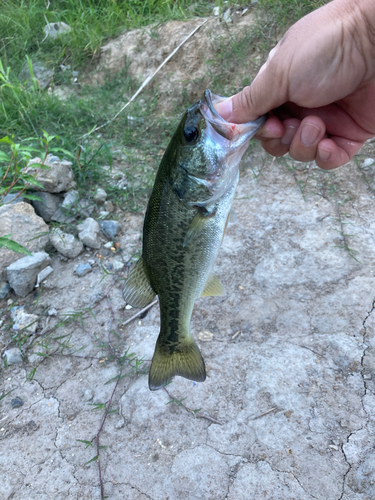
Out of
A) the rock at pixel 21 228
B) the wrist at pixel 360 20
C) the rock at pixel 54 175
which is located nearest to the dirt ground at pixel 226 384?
the rock at pixel 21 228

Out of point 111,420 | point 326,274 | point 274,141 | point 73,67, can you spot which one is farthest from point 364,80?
point 73,67

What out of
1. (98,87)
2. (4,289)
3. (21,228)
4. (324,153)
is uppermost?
(324,153)

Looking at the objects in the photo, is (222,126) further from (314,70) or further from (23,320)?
(23,320)

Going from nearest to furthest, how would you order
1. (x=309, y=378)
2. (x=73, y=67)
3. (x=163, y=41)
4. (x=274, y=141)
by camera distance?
(x=274, y=141) → (x=309, y=378) → (x=163, y=41) → (x=73, y=67)

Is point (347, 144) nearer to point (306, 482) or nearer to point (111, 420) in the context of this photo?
point (306, 482)

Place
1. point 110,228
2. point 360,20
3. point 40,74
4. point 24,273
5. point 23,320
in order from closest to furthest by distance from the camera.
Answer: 1. point 360,20
2. point 23,320
3. point 24,273
4. point 110,228
5. point 40,74

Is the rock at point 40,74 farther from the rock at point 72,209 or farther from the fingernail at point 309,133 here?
the fingernail at point 309,133

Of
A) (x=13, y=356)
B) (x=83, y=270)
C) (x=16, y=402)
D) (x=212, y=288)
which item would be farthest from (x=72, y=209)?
(x=212, y=288)
